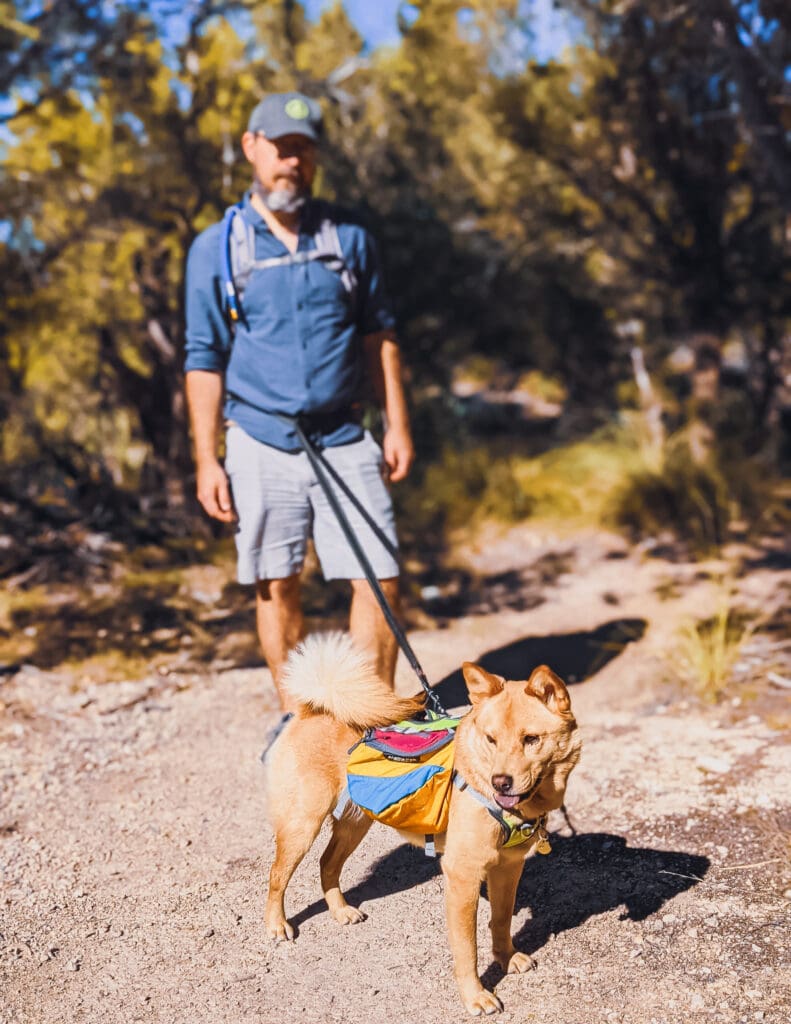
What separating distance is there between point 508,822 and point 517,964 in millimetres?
532

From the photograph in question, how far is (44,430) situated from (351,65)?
13.5 feet

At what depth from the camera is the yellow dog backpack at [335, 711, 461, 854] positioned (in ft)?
8.03

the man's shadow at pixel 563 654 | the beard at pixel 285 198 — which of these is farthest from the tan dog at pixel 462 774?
the man's shadow at pixel 563 654

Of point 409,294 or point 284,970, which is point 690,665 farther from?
point 409,294

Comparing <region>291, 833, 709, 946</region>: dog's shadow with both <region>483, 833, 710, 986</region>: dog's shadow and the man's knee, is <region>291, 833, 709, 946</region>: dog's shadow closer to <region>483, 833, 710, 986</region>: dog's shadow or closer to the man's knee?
<region>483, 833, 710, 986</region>: dog's shadow

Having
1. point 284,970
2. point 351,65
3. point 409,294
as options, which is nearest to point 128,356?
point 409,294

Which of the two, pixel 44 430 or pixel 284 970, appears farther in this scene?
pixel 44 430

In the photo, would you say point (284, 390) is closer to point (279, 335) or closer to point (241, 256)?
point (279, 335)

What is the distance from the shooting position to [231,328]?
3.66 metres

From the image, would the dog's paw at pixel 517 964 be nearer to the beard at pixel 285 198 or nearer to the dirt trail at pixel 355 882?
the dirt trail at pixel 355 882

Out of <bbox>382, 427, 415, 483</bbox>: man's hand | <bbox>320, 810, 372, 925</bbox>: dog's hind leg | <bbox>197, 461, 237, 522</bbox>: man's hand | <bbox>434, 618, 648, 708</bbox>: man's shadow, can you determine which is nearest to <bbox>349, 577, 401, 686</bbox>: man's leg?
<bbox>382, 427, 415, 483</bbox>: man's hand

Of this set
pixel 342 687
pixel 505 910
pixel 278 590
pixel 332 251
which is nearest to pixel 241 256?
pixel 332 251

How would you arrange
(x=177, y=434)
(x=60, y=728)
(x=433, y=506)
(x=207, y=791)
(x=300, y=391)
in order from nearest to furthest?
(x=300, y=391) → (x=207, y=791) → (x=60, y=728) → (x=177, y=434) → (x=433, y=506)

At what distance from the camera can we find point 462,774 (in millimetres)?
2400
